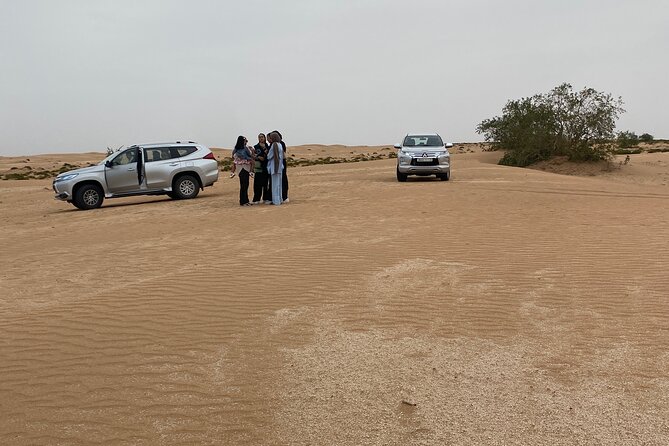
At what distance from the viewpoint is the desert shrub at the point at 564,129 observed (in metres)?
29.7

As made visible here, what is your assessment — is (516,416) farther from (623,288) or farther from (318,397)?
(623,288)

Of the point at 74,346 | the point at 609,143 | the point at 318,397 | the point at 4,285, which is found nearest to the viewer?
the point at 318,397

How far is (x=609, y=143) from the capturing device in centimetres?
3019

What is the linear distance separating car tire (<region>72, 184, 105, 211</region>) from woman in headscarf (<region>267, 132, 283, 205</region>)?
576 centimetres

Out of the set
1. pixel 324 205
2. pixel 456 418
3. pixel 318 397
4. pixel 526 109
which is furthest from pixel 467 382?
pixel 526 109

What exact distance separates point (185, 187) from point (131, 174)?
179 cm

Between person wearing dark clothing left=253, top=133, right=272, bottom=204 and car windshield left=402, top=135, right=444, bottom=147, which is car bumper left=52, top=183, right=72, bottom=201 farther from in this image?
car windshield left=402, top=135, right=444, bottom=147

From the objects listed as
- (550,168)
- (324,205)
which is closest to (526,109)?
(550,168)

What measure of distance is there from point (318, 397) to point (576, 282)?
4.12 metres

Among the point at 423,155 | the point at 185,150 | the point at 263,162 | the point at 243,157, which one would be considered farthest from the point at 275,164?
the point at 423,155

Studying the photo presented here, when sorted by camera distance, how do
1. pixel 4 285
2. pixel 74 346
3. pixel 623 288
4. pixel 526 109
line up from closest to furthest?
pixel 74 346 → pixel 623 288 → pixel 4 285 → pixel 526 109

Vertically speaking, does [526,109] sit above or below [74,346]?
above

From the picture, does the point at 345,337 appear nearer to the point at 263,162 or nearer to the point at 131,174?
the point at 263,162

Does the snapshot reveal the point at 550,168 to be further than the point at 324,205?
Yes
